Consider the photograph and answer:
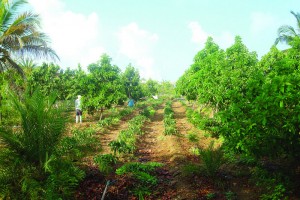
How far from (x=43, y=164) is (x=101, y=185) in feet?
4.63

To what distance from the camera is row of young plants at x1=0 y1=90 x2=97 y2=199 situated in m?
4.50

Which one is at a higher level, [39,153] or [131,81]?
[131,81]

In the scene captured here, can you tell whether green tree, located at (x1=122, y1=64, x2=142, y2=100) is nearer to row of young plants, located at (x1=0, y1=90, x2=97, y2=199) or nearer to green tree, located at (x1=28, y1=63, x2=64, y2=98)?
green tree, located at (x1=28, y1=63, x2=64, y2=98)

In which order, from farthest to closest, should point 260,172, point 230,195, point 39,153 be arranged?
point 260,172
point 230,195
point 39,153

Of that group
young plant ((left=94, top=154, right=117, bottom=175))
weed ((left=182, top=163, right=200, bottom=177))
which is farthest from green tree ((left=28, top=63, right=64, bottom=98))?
weed ((left=182, top=163, right=200, bottom=177))

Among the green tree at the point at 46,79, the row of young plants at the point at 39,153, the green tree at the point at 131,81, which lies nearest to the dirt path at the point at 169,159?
the row of young plants at the point at 39,153

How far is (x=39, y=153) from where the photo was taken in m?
4.95

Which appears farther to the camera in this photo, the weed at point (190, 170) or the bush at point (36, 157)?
the weed at point (190, 170)

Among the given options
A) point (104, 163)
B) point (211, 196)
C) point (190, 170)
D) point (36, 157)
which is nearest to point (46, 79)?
point (104, 163)

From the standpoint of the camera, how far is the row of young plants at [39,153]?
4504 millimetres

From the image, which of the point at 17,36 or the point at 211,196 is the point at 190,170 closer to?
the point at 211,196

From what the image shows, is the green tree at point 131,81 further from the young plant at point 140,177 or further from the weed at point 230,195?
the weed at point 230,195

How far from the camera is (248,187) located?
571cm

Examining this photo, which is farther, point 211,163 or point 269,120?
A: point 211,163
